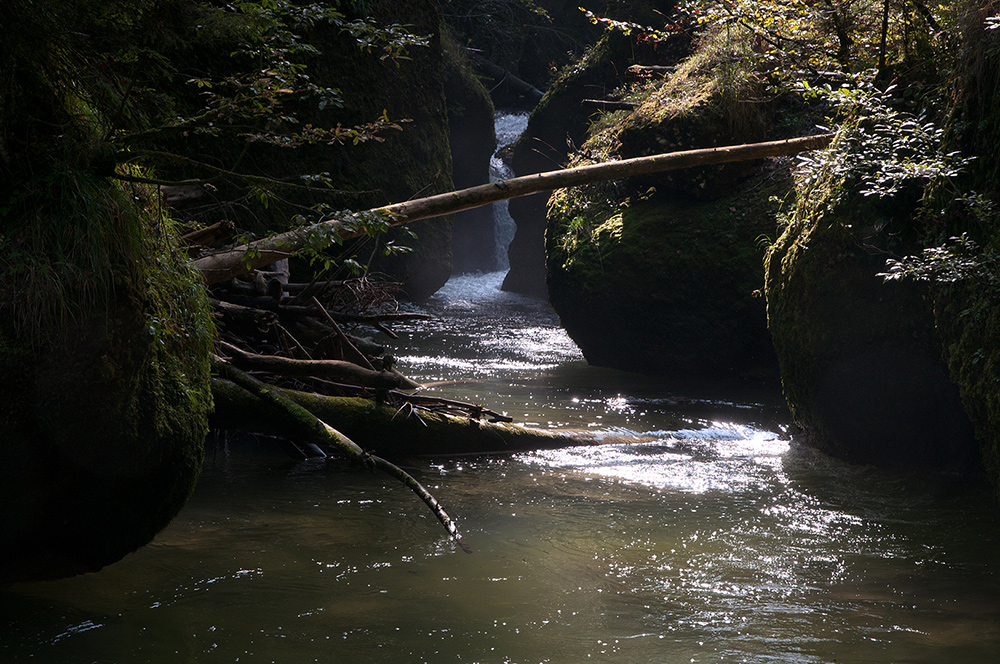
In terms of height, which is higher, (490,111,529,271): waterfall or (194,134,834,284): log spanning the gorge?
(490,111,529,271): waterfall

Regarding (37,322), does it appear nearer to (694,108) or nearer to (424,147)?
(694,108)

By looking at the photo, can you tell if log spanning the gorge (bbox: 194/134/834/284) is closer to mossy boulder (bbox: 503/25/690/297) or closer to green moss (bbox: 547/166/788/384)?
green moss (bbox: 547/166/788/384)

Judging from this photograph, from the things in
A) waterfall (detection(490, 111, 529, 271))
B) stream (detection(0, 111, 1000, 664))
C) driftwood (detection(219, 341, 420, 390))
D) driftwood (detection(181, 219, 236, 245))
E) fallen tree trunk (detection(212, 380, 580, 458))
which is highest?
waterfall (detection(490, 111, 529, 271))

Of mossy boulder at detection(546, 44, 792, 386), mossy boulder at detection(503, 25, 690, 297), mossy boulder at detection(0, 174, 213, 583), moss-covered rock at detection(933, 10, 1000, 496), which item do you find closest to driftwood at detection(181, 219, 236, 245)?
mossy boulder at detection(0, 174, 213, 583)

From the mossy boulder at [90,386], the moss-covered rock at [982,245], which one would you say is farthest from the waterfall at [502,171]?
the mossy boulder at [90,386]

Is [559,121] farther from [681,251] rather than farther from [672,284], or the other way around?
[672,284]

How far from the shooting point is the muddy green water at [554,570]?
305cm

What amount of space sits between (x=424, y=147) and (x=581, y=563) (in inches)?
462

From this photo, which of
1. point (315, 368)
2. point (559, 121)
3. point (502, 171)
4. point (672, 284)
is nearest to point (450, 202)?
point (315, 368)

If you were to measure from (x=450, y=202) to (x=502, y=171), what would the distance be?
663 inches

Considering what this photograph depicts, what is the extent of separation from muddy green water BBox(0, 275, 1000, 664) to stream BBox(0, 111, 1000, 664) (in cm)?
1

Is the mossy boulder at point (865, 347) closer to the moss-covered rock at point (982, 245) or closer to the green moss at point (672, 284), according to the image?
the moss-covered rock at point (982, 245)

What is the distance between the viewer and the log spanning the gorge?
416 cm

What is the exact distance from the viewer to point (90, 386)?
3.03 m
